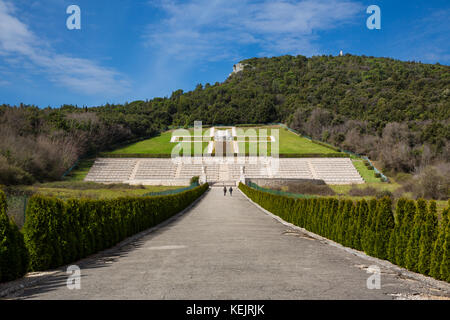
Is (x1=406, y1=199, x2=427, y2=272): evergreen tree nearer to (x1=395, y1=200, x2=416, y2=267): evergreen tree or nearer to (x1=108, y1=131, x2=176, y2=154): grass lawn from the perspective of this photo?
(x1=395, y1=200, x2=416, y2=267): evergreen tree

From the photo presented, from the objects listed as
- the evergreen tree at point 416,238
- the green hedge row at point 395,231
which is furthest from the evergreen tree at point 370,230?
the evergreen tree at point 416,238

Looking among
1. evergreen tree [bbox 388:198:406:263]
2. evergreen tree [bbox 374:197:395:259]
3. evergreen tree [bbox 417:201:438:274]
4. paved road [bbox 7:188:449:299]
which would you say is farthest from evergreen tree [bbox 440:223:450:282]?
evergreen tree [bbox 374:197:395:259]

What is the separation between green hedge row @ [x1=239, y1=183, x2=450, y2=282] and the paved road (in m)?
0.58

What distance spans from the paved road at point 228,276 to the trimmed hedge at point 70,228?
58cm

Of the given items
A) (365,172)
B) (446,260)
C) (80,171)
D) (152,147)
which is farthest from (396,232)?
(152,147)

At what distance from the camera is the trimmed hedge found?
7.06m

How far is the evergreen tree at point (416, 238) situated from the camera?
282 inches

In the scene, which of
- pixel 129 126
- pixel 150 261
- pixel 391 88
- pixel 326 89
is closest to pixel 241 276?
pixel 150 261

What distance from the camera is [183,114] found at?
408 feet

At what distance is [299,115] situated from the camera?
97875 mm

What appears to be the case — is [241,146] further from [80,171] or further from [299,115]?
[80,171]

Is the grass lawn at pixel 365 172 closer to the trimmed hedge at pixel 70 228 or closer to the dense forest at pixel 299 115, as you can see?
the dense forest at pixel 299 115

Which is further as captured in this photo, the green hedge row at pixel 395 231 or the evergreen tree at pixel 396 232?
the evergreen tree at pixel 396 232
